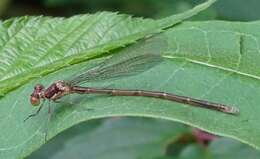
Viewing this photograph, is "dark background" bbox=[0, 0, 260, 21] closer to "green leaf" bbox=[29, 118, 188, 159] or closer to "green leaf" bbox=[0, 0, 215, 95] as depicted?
"green leaf" bbox=[29, 118, 188, 159]

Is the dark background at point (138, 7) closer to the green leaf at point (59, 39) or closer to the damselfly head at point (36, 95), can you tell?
the green leaf at point (59, 39)

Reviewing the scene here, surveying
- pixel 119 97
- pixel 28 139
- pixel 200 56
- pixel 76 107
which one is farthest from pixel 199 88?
pixel 28 139

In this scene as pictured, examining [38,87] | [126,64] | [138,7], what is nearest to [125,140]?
[126,64]

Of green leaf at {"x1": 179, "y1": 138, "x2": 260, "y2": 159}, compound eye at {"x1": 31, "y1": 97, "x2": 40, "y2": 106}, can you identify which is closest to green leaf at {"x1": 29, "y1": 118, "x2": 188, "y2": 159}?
green leaf at {"x1": 179, "y1": 138, "x2": 260, "y2": 159}

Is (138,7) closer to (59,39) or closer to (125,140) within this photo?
(125,140)

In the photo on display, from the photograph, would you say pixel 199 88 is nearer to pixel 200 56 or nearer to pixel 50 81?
pixel 200 56

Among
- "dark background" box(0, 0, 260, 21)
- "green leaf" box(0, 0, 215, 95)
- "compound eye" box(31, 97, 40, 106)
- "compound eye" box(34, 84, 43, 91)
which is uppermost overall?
"green leaf" box(0, 0, 215, 95)

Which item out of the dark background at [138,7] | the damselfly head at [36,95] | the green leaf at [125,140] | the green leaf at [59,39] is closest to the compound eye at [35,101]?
the damselfly head at [36,95]
